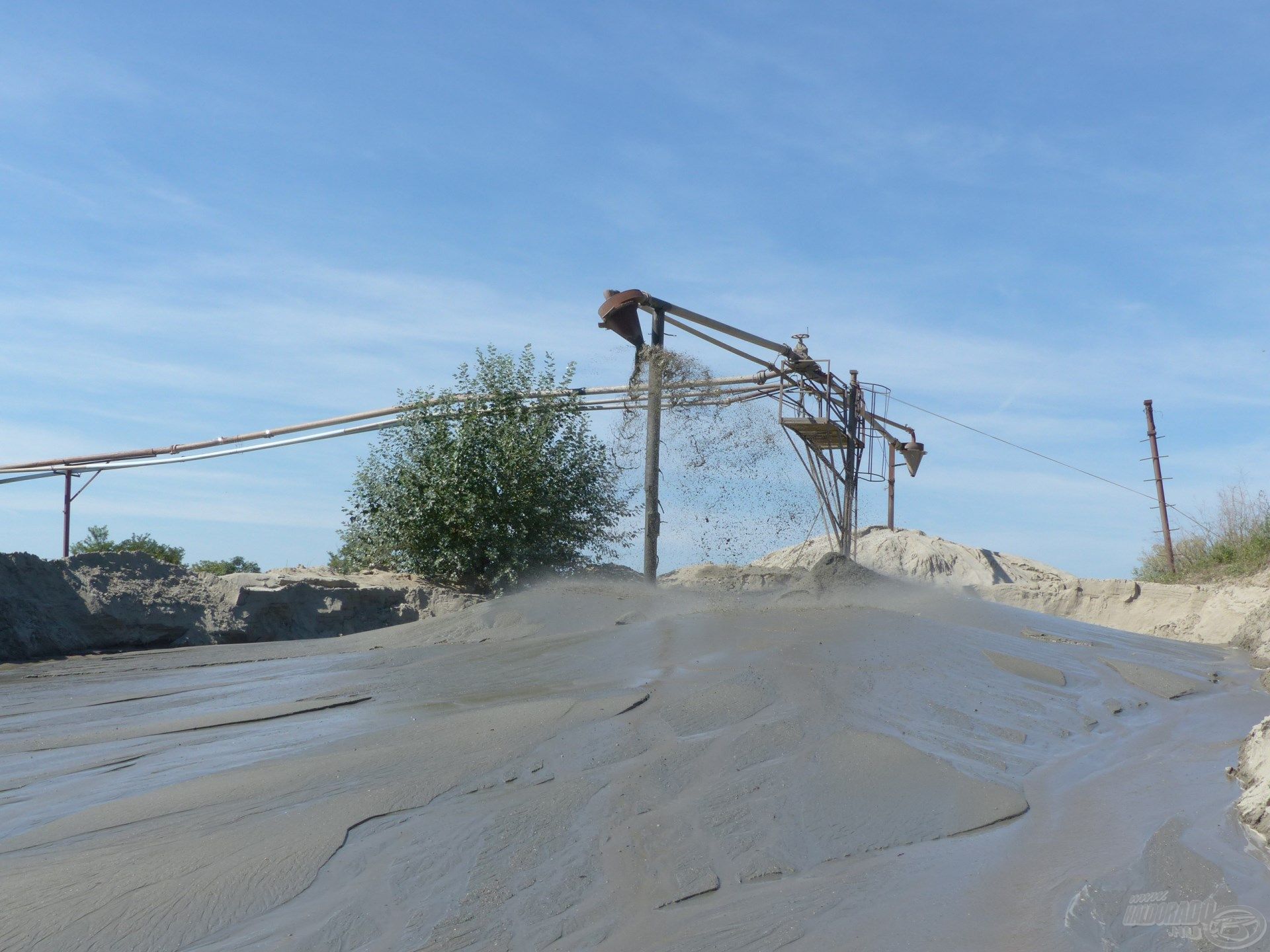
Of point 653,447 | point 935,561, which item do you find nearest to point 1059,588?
point 935,561

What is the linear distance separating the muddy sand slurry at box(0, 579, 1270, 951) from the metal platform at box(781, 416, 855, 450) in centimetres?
665

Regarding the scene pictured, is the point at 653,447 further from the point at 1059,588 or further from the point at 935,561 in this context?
the point at 935,561

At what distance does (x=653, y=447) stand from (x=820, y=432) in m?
3.61

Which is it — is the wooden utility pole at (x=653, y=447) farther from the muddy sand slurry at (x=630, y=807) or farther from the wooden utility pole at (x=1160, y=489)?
the wooden utility pole at (x=1160, y=489)

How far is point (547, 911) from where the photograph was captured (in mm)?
2883

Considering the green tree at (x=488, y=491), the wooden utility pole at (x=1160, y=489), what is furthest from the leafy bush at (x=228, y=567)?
the wooden utility pole at (x=1160, y=489)

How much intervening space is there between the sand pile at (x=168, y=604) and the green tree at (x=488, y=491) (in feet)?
3.43

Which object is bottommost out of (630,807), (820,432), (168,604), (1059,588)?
(630,807)

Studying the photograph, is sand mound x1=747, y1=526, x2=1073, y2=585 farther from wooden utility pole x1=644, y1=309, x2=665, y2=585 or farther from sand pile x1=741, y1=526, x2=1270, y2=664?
wooden utility pole x1=644, y1=309, x2=665, y2=585

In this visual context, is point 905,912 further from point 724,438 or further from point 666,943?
point 724,438

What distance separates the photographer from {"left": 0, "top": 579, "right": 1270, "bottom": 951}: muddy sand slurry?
2.86 m

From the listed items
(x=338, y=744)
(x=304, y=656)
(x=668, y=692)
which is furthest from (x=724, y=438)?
(x=338, y=744)

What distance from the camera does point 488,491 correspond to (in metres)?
14.9

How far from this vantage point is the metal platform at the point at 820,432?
44.3 ft
